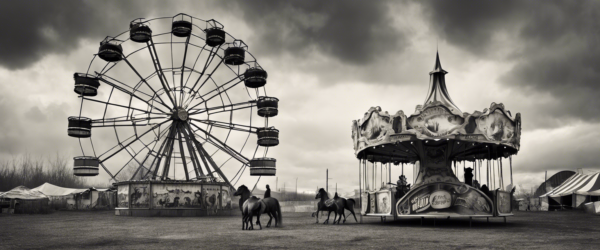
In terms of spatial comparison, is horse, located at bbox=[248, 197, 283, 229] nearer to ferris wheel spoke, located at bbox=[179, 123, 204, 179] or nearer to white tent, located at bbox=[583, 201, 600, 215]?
ferris wheel spoke, located at bbox=[179, 123, 204, 179]

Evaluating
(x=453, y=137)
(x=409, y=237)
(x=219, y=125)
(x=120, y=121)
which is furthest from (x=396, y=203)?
(x=120, y=121)

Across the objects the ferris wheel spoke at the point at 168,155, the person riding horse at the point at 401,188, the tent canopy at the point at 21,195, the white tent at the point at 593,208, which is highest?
the ferris wheel spoke at the point at 168,155

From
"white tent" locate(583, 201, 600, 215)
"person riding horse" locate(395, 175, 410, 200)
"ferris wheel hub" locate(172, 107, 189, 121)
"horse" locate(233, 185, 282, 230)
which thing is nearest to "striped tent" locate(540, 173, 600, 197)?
"white tent" locate(583, 201, 600, 215)

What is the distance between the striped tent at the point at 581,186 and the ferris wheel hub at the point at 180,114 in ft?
97.5

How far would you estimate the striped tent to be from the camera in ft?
125

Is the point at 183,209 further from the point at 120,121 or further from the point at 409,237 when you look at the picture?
the point at 409,237

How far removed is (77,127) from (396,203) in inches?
851

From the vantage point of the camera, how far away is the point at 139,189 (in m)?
28.6

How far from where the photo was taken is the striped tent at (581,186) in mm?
38094

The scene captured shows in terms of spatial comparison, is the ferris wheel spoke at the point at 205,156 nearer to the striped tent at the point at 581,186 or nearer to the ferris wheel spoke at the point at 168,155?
the ferris wheel spoke at the point at 168,155

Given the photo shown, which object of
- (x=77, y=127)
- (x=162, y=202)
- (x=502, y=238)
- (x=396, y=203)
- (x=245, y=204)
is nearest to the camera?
(x=502, y=238)

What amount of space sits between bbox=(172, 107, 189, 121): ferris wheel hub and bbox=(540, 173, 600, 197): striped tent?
29726mm

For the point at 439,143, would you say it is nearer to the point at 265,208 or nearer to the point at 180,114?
the point at 265,208

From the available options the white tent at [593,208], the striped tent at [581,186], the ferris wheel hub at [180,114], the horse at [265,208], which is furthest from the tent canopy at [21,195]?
the striped tent at [581,186]
